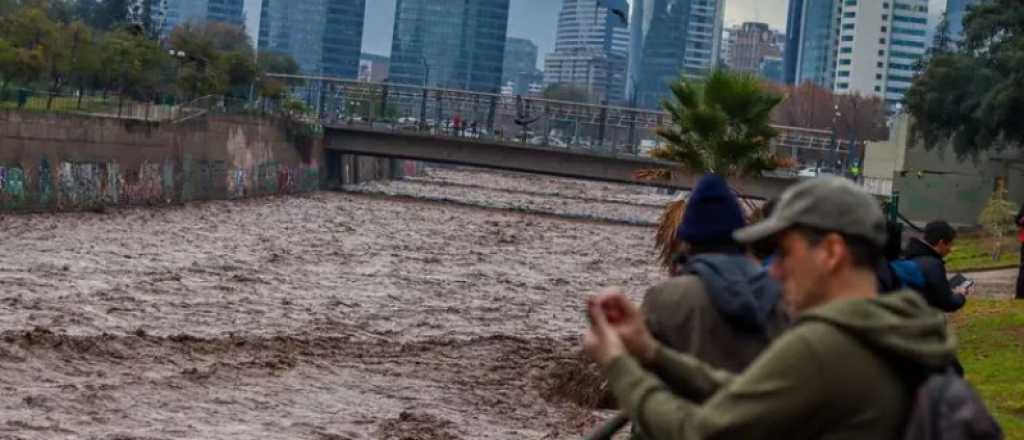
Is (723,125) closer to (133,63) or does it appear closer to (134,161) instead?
(134,161)

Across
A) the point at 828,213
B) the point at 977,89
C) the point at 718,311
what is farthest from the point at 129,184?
the point at 828,213

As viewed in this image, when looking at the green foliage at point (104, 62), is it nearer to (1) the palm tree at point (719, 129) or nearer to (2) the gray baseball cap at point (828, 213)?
(1) the palm tree at point (719, 129)

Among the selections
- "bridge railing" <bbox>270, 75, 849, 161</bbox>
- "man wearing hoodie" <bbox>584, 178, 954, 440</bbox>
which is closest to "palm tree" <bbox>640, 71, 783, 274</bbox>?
"man wearing hoodie" <bbox>584, 178, 954, 440</bbox>

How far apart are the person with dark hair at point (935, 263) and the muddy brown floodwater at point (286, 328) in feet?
19.9

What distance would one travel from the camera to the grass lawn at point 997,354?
1819cm

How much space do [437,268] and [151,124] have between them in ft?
78.2

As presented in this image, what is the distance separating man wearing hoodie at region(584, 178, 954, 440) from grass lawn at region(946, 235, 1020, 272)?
4234cm

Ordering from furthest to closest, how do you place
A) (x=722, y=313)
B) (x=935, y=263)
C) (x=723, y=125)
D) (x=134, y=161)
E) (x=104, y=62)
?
1. (x=104, y=62)
2. (x=134, y=161)
3. (x=723, y=125)
4. (x=935, y=263)
5. (x=722, y=313)

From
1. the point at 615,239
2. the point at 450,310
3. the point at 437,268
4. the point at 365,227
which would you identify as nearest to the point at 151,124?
the point at 365,227

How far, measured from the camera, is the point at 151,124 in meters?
69.7

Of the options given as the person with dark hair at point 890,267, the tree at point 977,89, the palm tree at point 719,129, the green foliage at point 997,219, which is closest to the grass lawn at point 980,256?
the green foliage at point 997,219

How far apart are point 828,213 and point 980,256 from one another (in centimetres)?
4846

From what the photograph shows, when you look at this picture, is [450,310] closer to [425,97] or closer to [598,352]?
[598,352]

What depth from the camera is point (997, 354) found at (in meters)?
23.2
